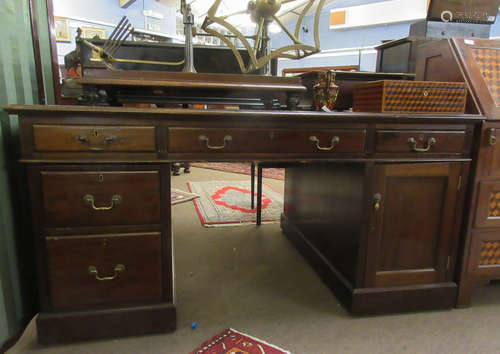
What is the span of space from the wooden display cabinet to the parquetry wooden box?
0.31 feet

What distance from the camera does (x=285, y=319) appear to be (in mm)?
1323

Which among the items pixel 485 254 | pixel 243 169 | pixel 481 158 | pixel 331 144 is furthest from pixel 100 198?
pixel 243 169

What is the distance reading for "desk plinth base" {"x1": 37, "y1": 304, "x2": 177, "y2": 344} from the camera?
1119mm

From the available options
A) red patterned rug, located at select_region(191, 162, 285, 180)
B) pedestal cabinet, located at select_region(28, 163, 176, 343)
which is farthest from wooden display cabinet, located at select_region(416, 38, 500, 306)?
red patterned rug, located at select_region(191, 162, 285, 180)

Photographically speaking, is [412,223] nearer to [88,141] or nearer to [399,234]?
[399,234]

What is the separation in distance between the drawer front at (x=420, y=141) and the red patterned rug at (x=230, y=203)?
4.71 ft

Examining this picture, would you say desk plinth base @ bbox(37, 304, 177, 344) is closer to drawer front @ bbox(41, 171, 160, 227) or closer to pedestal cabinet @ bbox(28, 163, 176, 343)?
pedestal cabinet @ bbox(28, 163, 176, 343)

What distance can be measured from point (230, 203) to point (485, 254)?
6.57ft

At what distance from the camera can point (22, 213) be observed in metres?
1.19

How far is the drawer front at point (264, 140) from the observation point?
3.59 feet

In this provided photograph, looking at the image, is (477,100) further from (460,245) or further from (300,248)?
(300,248)

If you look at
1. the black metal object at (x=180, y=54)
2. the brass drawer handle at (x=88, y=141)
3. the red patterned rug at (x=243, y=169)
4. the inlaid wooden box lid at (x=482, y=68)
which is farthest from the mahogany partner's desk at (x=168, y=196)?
the red patterned rug at (x=243, y=169)

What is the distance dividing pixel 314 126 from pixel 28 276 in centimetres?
125

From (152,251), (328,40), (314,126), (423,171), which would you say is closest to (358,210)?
(423,171)
